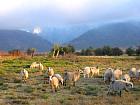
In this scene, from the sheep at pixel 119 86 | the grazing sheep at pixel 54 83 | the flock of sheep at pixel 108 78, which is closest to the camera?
the sheep at pixel 119 86

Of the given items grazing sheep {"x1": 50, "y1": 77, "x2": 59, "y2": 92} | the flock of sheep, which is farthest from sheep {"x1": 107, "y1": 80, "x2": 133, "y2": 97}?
grazing sheep {"x1": 50, "y1": 77, "x2": 59, "y2": 92}

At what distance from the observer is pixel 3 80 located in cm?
3203

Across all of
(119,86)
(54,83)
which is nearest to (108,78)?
(54,83)

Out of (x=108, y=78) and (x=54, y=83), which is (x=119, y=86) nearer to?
(x=54, y=83)

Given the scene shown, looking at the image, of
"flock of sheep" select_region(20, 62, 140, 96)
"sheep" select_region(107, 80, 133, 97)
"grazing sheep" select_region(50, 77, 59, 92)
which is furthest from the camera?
"grazing sheep" select_region(50, 77, 59, 92)

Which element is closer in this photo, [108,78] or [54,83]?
[54,83]

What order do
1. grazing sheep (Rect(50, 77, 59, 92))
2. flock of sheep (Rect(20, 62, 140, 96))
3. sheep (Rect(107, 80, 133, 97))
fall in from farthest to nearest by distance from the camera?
grazing sheep (Rect(50, 77, 59, 92)) < flock of sheep (Rect(20, 62, 140, 96)) < sheep (Rect(107, 80, 133, 97))

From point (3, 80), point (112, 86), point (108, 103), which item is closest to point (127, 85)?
point (112, 86)

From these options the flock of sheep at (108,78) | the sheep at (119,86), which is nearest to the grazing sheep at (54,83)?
the flock of sheep at (108,78)

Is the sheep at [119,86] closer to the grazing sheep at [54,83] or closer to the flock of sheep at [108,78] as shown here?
the flock of sheep at [108,78]

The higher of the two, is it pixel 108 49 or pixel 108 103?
pixel 108 49

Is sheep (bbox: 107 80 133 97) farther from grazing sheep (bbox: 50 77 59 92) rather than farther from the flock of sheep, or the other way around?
grazing sheep (bbox: 50 77 59 92)

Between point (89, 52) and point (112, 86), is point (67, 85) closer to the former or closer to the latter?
point (112, 86)

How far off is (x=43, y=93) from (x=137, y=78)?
1030cm
